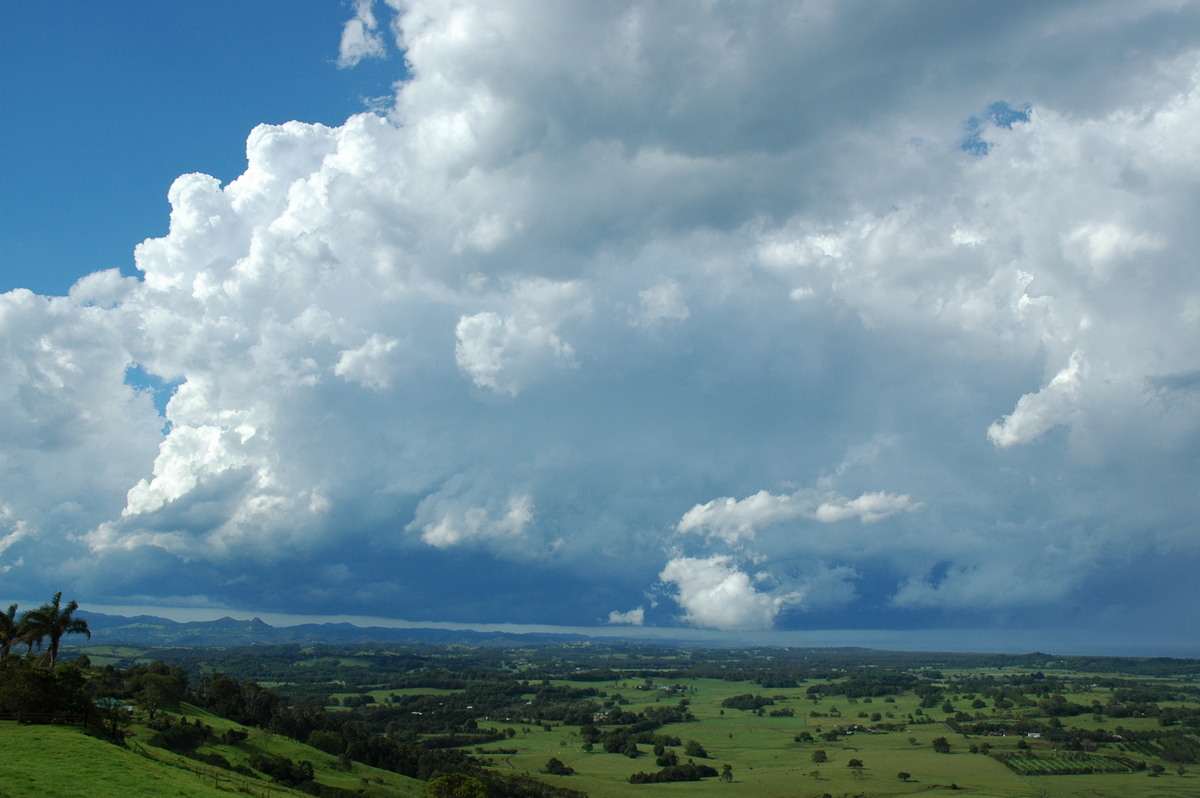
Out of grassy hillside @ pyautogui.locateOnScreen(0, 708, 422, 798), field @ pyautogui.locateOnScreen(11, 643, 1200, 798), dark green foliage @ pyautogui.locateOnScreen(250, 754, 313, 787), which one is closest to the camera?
grassy hillside @ pyautogui.locateOnScreen(0, 708, 422, 798)

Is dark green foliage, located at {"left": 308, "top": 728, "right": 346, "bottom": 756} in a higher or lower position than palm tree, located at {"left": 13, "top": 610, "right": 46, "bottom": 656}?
lower

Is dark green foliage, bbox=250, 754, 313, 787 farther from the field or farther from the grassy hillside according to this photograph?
the grassy hillside

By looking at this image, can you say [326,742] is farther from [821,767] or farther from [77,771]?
[821,767]

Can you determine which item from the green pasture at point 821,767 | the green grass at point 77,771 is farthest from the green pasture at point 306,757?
the green grass at point 77,771

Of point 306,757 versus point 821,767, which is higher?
point 306,757

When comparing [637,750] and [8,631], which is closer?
[8,631]

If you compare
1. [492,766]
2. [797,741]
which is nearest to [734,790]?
[492,766]

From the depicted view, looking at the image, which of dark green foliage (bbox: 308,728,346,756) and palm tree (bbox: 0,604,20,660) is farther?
dark green foliage (bbox: 308,728,346,756)

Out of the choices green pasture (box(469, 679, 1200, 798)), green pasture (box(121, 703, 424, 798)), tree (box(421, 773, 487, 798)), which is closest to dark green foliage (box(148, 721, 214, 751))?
green pasture (box(121, 703, 424, 798))

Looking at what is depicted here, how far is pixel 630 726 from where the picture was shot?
597ft

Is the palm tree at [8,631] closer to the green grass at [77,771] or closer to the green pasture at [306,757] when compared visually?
the green pasture at [306,757]

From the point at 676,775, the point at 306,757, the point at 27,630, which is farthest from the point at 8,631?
the point at 676,775

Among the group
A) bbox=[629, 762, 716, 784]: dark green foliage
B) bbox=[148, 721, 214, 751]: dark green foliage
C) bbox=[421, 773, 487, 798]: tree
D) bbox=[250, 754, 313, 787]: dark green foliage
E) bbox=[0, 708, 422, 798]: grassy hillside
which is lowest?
bbox=[629, 762, 716, 784]: dark green foliage

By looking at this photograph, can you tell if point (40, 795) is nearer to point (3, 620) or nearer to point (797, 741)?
point (3, 620)
